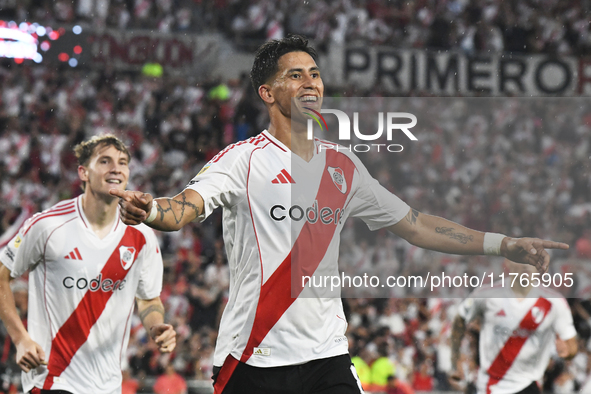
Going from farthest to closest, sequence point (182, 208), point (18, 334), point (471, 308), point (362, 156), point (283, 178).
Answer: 1. point (471, 308)
2. point (362, 156)
3. point (18, 334)
4. point (283, 178)
5. point (182, 208)

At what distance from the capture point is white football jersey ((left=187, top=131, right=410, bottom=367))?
380 centimetres

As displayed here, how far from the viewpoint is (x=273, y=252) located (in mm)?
3848

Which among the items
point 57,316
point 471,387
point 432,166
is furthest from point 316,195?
point 432,166

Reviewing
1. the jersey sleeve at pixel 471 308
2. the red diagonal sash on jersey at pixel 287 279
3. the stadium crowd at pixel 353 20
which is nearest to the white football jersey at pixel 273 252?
the red diagonal sash on jersey at pixel 287 279

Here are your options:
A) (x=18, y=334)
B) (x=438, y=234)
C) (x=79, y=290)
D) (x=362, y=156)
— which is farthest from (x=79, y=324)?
(x=362, y=156)

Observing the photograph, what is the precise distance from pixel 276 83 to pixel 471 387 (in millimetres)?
5197

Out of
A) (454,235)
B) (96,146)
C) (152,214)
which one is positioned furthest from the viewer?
(96,146)

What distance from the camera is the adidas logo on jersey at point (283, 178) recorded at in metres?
3.95

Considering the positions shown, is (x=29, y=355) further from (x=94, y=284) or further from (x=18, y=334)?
(x=94, y=284)

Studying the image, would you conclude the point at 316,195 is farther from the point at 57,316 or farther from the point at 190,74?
the point at 190,74

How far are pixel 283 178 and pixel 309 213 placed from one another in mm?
234

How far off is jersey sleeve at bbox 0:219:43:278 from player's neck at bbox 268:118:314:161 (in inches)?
88.7

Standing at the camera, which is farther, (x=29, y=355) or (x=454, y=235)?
(x=29, y=355)

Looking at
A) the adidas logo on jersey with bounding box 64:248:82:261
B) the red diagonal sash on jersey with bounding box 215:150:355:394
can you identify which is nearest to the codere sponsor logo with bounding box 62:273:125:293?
the adidas logo on jersey with bounding box 64:248:82:261
